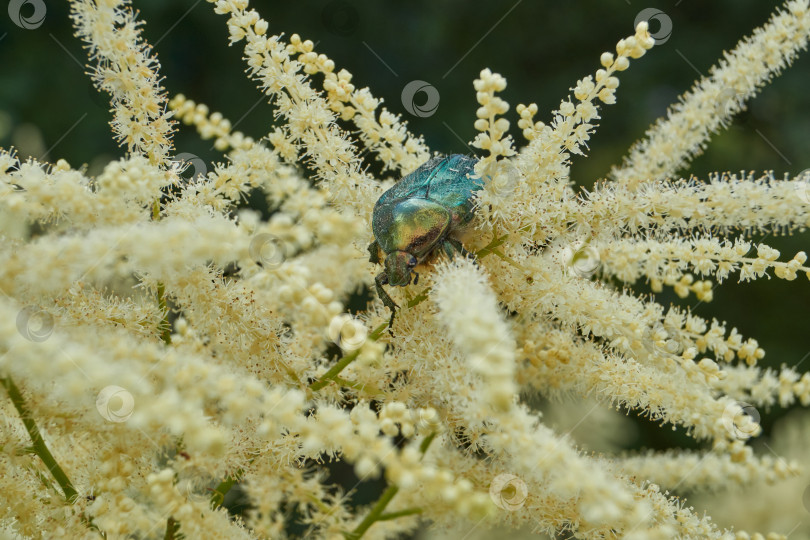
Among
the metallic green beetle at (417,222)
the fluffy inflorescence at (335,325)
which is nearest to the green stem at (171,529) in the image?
the fluffy inflorescence at (335,325)

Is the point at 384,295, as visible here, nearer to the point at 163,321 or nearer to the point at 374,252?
the point at 374,252

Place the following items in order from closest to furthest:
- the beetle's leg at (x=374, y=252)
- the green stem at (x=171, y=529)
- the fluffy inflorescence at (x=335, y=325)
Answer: the fluffy inflorescence at (x=335, y=325) → the green stem at (x=171, y=529) → the beetle's leg at (x=374, y=252)

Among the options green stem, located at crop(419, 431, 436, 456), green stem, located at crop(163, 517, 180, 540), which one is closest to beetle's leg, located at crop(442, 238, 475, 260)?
green stem, located at crop(419, 431, 436, 456)

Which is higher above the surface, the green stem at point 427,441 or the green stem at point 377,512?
the green stem at point 427,441

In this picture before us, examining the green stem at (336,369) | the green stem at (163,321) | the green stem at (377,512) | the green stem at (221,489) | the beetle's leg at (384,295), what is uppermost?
the beetle's leg at (384,295)

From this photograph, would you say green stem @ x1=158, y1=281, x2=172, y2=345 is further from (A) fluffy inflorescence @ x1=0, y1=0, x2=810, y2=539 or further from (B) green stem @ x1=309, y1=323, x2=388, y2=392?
(B) green stem @ x1=309, y1=323, x2=388, y2=392

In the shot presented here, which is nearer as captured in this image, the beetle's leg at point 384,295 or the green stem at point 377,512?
the green stem at point 377,512

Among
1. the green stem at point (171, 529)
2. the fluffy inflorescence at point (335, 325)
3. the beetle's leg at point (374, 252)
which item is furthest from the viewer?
the beetle's leg at point (374, 252)

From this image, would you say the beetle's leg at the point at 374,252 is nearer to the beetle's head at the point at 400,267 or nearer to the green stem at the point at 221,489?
the beetle's head at the point at 400,267
